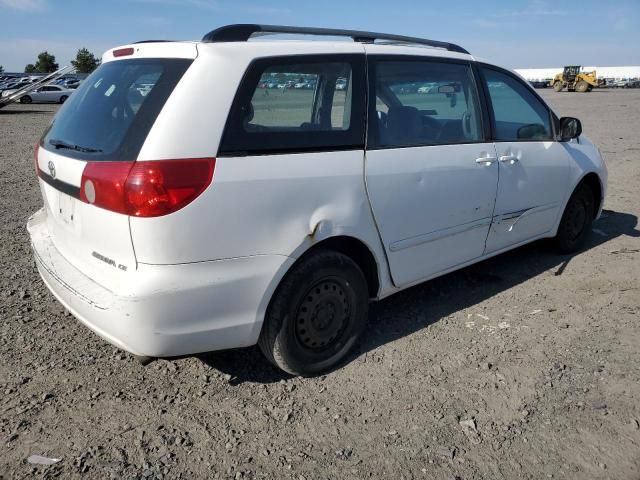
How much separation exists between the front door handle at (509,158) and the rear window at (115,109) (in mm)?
2368

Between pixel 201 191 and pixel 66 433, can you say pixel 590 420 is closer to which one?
pixel 201 191

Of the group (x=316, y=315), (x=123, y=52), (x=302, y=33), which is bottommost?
(x=316, y=315)

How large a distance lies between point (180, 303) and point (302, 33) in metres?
1.68

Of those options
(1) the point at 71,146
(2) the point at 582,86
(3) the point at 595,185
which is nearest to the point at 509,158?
(3) the point at 595,185

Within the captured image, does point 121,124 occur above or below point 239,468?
above

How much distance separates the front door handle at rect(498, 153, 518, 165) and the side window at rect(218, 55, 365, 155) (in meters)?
1.34

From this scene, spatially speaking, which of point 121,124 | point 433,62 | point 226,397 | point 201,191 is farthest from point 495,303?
point 121,124

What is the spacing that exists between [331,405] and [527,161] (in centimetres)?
248

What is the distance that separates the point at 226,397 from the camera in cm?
298

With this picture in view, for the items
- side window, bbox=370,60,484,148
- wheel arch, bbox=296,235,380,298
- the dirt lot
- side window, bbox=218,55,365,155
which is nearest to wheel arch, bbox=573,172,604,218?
the dirt lot

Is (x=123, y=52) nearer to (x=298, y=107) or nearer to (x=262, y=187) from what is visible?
(x=298, y=107)

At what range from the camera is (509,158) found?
158 inches

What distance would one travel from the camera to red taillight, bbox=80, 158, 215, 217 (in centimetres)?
238

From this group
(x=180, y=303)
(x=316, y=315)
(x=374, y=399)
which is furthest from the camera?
(x=316, y=315)
